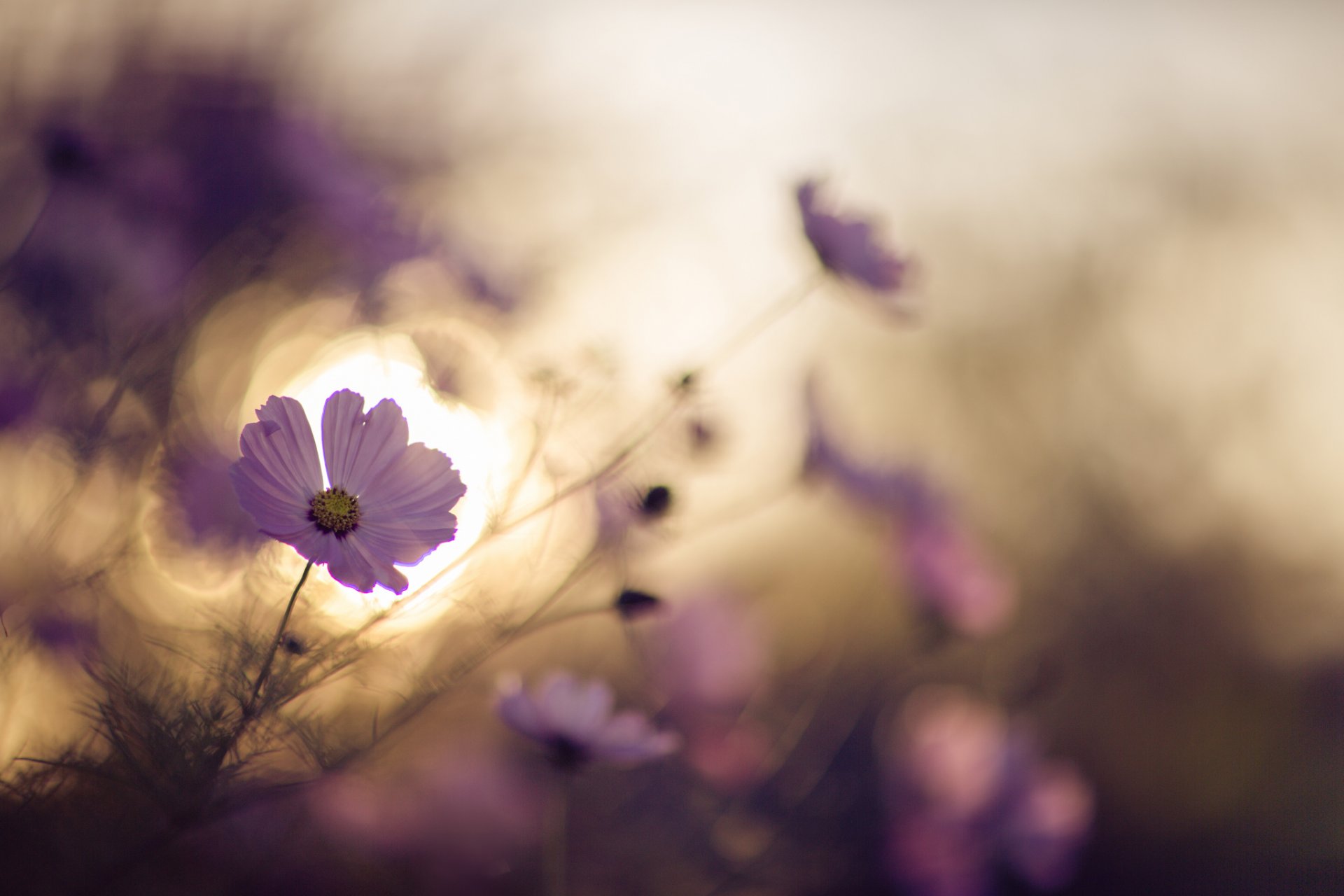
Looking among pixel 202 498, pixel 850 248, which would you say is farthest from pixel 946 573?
pixel 202 498

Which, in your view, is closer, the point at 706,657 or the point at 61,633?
the point at 61,633

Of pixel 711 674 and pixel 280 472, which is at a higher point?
pixel 711 674

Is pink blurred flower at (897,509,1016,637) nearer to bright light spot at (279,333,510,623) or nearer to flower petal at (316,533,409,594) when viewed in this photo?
bright light spot at (279,333,510,623)

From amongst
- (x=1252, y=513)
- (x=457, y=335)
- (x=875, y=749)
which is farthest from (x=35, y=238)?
(x=1252, y=513)

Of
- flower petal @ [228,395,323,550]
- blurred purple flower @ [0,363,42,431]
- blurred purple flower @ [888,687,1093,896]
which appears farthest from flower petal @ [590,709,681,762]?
blurred purple flower @ [888,687,1093,896]

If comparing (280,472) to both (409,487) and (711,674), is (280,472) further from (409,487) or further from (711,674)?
(711,674)

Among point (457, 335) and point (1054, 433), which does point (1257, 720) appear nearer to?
point (1054, 433)

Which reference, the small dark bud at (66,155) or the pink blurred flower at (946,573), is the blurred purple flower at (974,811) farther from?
the small dark bud at (66,155)

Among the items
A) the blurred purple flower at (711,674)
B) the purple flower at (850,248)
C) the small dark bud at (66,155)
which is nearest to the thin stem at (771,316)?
the purple flower at (850,248)
